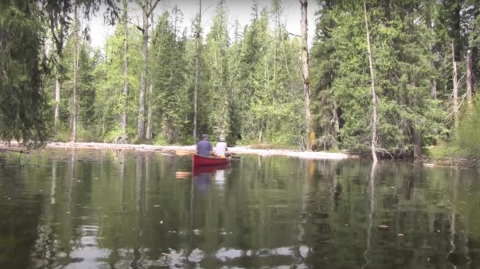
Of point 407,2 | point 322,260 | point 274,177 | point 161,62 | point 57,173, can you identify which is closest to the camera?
point 322,260

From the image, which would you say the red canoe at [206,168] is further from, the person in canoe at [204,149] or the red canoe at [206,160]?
the person in canoe at [204,149]

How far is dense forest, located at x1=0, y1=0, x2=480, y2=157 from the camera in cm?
1222

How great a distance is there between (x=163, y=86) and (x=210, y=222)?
143 feet

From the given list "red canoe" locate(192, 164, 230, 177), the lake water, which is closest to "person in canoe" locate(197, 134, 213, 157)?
"red canoe" locate(192, 164, 230, 177)

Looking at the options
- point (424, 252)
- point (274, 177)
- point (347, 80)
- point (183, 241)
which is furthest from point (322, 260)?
point (347, 80)

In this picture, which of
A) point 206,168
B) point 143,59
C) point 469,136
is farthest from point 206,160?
point 143,59

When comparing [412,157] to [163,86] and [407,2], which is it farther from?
[163,86]

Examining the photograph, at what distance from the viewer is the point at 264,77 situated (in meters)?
56.2

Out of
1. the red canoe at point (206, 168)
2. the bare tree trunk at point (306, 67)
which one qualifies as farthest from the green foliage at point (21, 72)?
the bare tree trunk at point (306, 67)

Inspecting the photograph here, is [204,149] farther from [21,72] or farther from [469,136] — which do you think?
[469,136]

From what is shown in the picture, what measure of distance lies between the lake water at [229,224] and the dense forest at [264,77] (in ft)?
8.77

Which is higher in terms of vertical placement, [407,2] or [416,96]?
[407,2]

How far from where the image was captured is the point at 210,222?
9375mm

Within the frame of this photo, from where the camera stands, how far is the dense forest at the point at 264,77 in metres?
12.2
